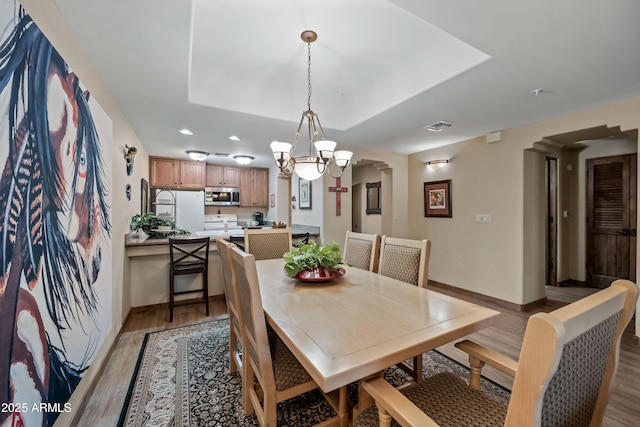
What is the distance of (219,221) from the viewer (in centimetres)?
601

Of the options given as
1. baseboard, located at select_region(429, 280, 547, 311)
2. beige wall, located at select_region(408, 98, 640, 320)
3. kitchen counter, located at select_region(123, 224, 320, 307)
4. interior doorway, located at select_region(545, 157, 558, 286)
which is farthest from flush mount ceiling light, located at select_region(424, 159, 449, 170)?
kitchen counter, located at select_region(123, 224, 320, 307)

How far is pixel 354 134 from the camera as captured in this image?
3492 mm

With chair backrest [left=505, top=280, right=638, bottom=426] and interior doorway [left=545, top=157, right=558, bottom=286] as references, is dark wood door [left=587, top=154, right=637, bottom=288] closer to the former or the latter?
interior doorway [left=545, top=157, right=558, bottom=286]

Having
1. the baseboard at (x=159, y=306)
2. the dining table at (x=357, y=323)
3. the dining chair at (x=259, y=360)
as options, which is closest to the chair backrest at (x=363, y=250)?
the dining table at (x=357, y=323)

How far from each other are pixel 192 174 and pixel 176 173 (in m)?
0.29

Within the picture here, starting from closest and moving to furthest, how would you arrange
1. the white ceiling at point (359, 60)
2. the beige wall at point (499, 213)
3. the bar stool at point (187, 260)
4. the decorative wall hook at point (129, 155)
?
the white ceiling at point (359, 60) → the decorative wall hook at point (129, 155) → the bar stool at point (187, 260) → the beige wall at point (499, 213)

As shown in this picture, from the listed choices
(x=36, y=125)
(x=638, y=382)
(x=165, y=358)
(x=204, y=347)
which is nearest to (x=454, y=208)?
(x=638, y=382)

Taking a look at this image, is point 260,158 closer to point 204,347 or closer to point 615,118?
point 204,347

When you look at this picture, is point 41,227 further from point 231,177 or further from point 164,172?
point 231,177

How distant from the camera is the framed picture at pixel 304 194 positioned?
4.52m

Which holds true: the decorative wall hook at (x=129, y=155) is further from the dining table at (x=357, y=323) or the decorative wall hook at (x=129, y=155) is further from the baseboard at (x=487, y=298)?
the baseboard at (x=487, y=298)

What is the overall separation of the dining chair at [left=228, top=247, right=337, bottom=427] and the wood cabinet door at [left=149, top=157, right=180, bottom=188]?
4.54 m

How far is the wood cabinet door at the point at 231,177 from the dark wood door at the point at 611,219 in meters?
6.41

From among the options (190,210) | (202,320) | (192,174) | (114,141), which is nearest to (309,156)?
(114,141)
